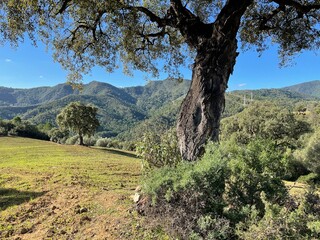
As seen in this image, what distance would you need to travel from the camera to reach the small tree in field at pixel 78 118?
41906 millimetres

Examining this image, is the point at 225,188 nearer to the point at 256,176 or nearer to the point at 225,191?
the point at 225,191

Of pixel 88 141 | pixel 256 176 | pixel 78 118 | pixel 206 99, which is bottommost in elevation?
pixel 88 141

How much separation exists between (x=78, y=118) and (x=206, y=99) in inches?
1555

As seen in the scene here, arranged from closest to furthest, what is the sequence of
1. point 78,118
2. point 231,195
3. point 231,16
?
point 231,195, point 231,16, point 78,118

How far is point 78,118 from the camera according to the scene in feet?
139

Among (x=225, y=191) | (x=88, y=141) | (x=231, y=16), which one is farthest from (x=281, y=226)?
(x=88, y=141)

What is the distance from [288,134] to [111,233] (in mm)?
47139

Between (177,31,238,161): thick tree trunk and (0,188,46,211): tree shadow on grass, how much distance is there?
5.86m

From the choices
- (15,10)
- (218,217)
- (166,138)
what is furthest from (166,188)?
(15,10)

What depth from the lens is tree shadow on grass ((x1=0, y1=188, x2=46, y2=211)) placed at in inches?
310

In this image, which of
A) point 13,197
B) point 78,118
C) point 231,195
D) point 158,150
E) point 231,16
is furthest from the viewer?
point 78,118

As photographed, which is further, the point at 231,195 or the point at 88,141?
the point at 88,141

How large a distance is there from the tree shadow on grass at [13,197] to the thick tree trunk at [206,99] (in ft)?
19.2

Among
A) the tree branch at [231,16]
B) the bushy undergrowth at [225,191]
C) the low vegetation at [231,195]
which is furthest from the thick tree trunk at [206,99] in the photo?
the bushy undergrowth at [225,191]
